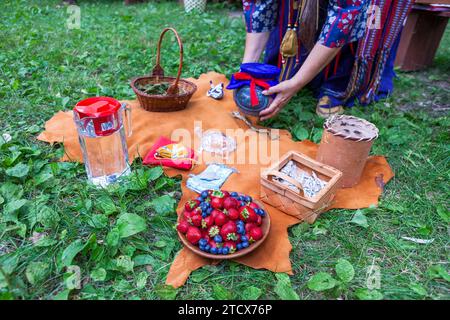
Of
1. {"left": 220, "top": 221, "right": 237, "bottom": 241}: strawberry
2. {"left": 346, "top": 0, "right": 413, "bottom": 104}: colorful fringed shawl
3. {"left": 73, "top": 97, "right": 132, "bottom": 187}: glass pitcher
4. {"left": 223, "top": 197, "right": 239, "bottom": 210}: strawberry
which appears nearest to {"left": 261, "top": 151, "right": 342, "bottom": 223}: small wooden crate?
{"left": 223, "top": 197, "right": 239, "bottom": 210}: strawberry

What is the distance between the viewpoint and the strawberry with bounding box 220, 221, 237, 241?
52.3 inches

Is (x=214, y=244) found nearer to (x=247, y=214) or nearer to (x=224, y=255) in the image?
(x=224, y=255)

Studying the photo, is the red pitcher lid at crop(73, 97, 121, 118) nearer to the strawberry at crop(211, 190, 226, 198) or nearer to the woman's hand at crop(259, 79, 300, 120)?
the strawberry at crop(211, 190, 226, 198)

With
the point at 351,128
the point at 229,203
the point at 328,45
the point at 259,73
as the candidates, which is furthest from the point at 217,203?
the point at 328,45

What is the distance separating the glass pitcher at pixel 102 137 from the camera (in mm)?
1543

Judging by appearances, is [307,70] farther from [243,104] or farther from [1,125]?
[1,125]

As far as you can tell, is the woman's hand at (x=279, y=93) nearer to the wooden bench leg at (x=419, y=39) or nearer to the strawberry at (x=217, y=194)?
the strawberry at (x=217, y=194)

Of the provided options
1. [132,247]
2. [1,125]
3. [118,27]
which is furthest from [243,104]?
[118,27]

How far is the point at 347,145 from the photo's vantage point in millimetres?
1701

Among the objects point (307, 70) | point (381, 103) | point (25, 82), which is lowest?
point (381, 103)

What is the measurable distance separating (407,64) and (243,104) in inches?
83.2

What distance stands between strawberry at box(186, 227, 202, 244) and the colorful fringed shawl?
68.8 inches
